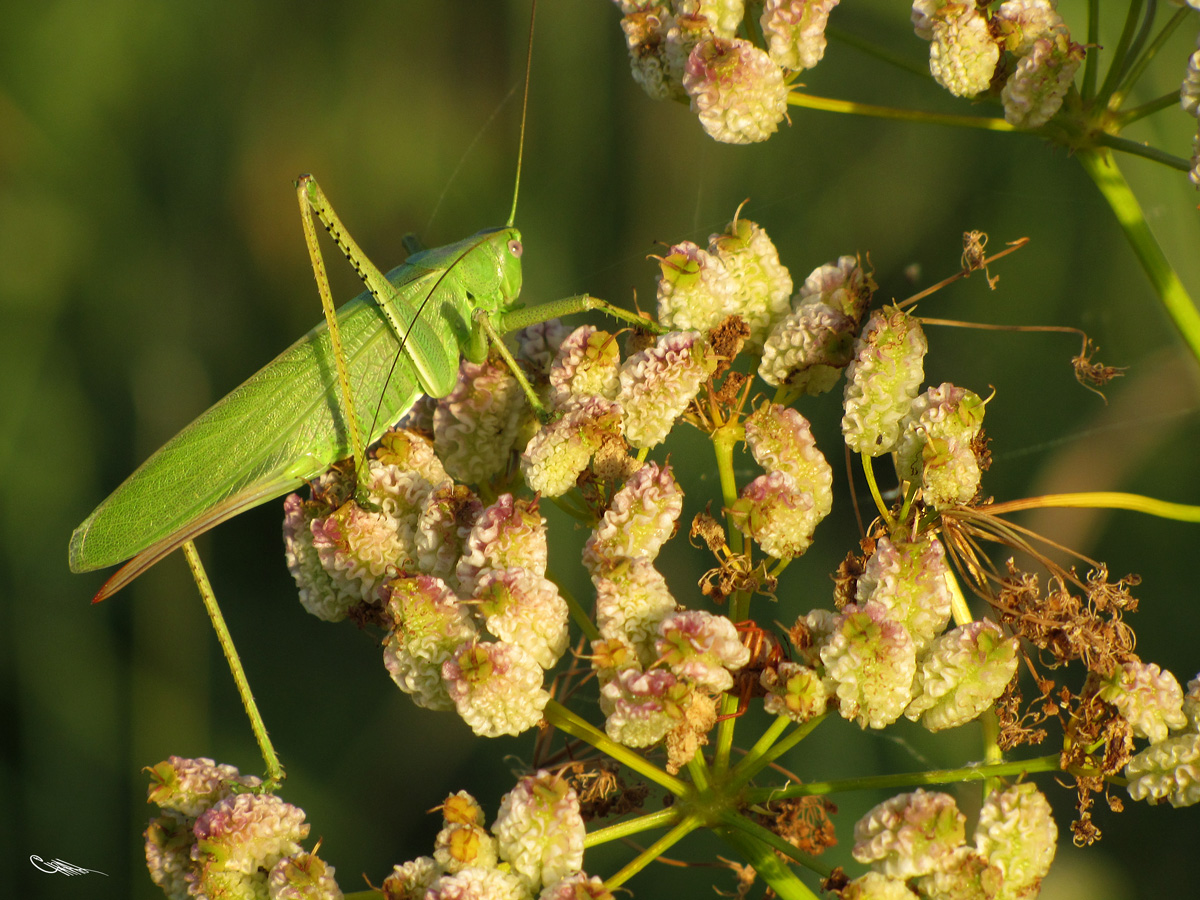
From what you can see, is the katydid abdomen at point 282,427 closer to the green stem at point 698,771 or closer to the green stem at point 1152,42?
the green stem at point 698,771

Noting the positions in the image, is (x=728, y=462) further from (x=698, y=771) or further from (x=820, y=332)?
(x=698, y=771)

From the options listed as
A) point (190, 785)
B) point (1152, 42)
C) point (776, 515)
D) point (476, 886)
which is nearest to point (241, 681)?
point (190, 785)

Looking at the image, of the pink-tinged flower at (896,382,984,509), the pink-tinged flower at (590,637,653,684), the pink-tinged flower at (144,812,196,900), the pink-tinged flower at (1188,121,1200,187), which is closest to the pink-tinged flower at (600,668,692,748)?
the pink-tinged flower at (590,637,653,684)

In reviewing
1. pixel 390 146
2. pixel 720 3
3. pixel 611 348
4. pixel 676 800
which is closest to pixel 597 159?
pixel 390 146

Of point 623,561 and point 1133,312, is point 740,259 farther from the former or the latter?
point 1133,312

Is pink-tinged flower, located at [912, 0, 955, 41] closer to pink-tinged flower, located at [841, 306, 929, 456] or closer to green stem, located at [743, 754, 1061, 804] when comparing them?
pink-tinged flower, located at [841, 306, 929, 456]

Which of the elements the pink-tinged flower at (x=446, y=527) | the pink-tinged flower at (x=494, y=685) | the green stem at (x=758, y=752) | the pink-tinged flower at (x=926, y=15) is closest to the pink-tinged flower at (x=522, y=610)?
the pink-tinged flower at (x=494, y=685)
